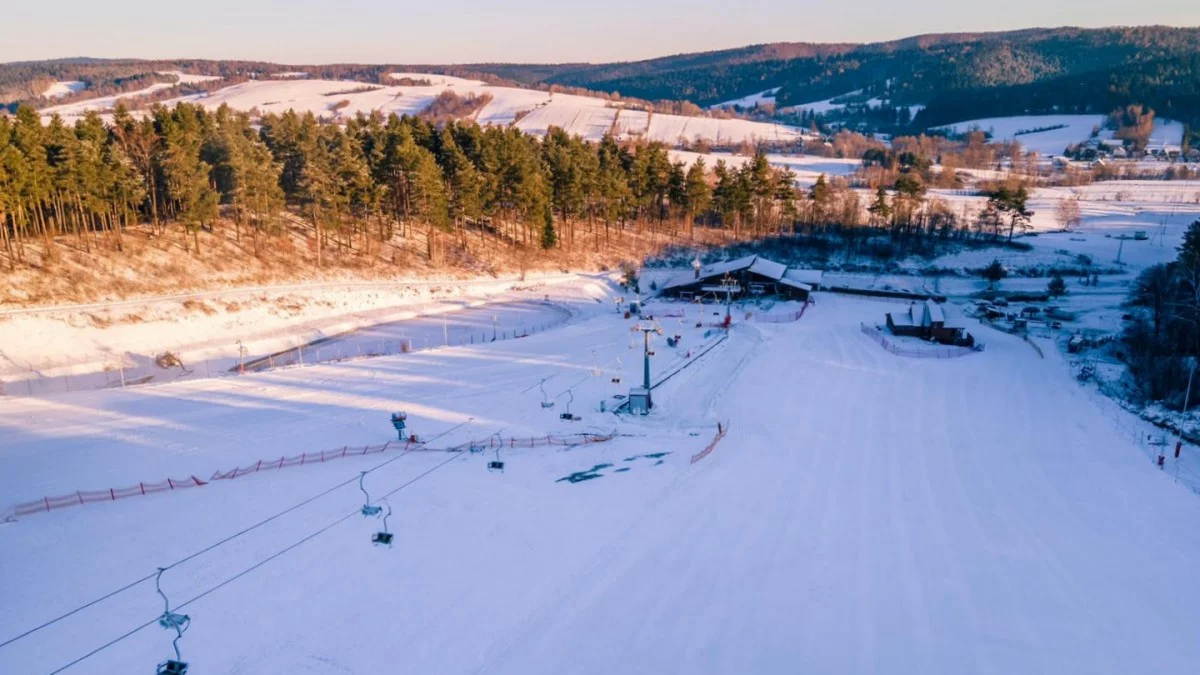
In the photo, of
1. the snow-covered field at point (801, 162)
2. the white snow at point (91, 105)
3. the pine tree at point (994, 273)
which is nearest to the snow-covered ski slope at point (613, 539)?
the pine tree at point (994, 273)

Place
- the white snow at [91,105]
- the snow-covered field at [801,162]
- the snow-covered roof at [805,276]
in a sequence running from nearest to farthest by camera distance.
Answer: the snow-covered roof at [805,276]
the snow-covered field at [801,162]
the white snow at [91,105]

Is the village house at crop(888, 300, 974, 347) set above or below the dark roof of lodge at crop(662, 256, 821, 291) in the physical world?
below

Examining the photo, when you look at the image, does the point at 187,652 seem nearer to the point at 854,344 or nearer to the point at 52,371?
Result: the point at 52,371

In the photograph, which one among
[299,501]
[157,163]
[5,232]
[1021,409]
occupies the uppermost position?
[157,163]

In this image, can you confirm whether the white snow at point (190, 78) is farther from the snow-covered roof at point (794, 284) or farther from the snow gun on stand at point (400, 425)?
the snow gun on stand at point (400, 425)

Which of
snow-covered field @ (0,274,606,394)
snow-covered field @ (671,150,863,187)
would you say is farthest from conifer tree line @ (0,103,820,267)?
snow-covered field @ (671,150,863,187)

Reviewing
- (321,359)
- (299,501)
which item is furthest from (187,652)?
(321,359)

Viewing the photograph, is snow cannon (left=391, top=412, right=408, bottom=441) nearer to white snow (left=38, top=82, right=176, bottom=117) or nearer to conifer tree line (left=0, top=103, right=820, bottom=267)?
conifer tree line (left=0, top=103, right=820, bottom=267)
